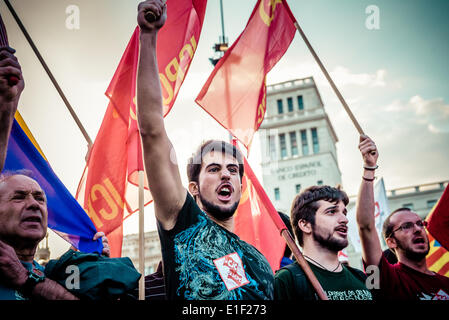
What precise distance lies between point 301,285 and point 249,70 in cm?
251

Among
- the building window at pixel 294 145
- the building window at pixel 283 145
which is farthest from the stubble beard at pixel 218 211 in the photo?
the building window at pixel 294 145

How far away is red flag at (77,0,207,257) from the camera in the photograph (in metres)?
4.29

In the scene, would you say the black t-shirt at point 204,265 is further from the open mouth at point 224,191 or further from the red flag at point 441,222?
the red flag at point 441,222

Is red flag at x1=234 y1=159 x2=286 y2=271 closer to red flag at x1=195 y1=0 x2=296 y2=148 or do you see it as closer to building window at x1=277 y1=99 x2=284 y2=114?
red flag at x1=195 y1=0 x2=296 y2=148

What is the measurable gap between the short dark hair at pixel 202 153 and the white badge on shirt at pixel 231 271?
2.08 feet

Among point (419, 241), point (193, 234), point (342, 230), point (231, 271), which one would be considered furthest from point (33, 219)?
point (419, 241)

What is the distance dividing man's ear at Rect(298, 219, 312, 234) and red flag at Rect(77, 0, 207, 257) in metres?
1.59

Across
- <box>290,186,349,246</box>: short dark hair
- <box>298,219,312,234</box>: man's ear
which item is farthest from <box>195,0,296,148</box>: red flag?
<box>298,219,312,234</box>: man's ear

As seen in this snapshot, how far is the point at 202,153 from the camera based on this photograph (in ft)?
9.98

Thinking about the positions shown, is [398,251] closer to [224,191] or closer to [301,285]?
[301,285]

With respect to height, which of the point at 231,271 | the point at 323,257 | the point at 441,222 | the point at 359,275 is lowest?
the point at 231,271

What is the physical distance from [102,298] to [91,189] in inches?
88.3

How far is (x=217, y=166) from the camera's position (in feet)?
9.66

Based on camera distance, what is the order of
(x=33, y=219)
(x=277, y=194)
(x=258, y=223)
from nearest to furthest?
1. (x=33, y=219)
2. (x=258, y=223)
3. (x=277, y=194)
